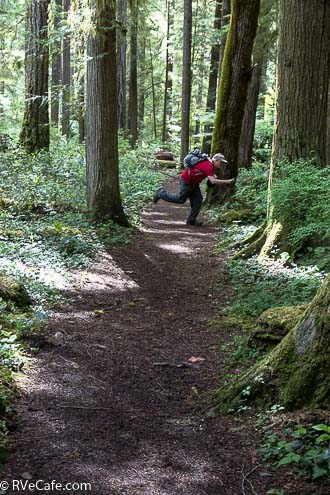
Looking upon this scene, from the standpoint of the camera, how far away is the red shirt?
11.7 metres

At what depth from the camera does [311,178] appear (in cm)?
755

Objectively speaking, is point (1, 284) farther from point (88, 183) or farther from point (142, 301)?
point (88, 183)

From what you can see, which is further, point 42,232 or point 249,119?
point 249,119

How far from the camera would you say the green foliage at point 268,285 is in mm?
6215

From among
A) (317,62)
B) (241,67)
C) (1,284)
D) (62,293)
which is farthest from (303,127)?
(241,67)

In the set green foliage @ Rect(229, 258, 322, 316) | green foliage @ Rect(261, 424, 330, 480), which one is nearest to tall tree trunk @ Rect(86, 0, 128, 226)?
green foliage @ Rect(229, 258, 322, 316)

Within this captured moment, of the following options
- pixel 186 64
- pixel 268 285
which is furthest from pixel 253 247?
pixel 186 64

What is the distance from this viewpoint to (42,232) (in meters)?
9.55

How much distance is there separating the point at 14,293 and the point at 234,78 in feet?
33.0

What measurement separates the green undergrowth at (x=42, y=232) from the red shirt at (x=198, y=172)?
5.10ft

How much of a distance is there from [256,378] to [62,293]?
3.66 m

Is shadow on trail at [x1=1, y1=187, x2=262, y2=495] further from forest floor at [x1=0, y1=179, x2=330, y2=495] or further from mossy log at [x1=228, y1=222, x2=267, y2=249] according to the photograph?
mossy log at [x1=228, y1=222, x2=267, y2=249]

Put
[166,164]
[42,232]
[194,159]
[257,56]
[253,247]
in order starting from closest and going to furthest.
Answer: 1. [253,247]
2. [42,232]
3. [194,159]
4. [257,56]
5. [166,164]

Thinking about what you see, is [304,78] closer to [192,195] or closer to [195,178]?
[195,178]
